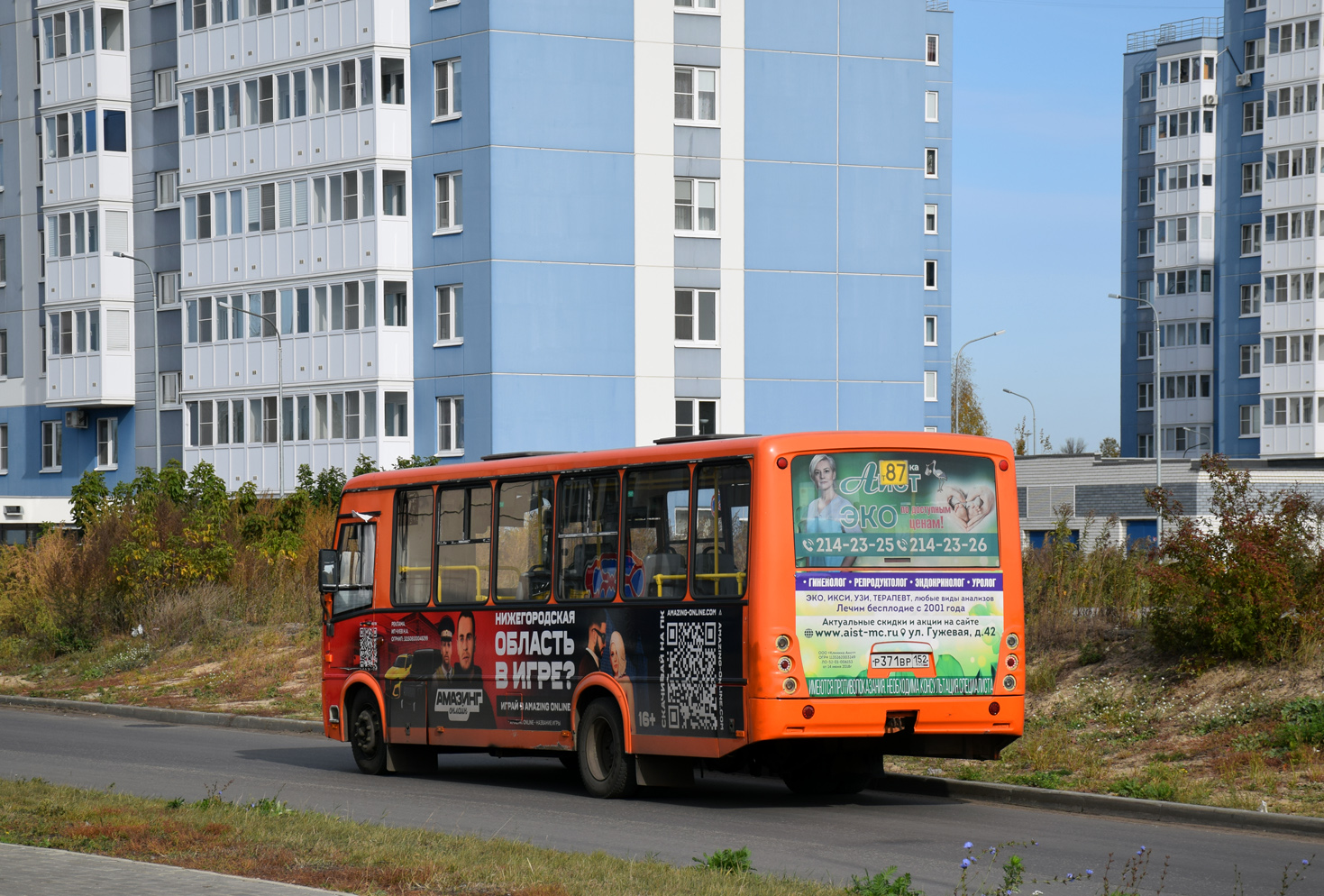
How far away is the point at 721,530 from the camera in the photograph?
577 inches

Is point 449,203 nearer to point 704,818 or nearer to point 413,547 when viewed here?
point 413,547

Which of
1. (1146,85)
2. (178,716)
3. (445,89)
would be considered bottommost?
(178,716)

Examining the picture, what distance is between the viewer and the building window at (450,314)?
2096 inches

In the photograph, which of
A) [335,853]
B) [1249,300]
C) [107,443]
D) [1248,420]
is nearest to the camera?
[335,853]

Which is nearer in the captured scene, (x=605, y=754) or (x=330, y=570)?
(x=605, y=754)

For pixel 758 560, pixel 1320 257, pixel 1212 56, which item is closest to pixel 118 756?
pixel 758 560

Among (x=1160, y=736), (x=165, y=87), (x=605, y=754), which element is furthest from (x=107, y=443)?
(x=1160, y=736)

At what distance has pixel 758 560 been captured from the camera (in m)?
14.2

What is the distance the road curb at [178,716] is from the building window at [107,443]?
33.7m

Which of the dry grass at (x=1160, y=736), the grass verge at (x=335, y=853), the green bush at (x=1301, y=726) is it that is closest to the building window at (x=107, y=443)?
the dry grass at (x=1160, y=736)

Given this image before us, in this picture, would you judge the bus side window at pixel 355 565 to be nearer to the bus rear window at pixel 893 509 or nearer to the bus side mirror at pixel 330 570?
the bus side mirror at pixel 330 570

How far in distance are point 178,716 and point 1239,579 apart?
15648mm

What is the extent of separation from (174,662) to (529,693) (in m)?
17.5

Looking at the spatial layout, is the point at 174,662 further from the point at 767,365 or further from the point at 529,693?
the point at 767,365
